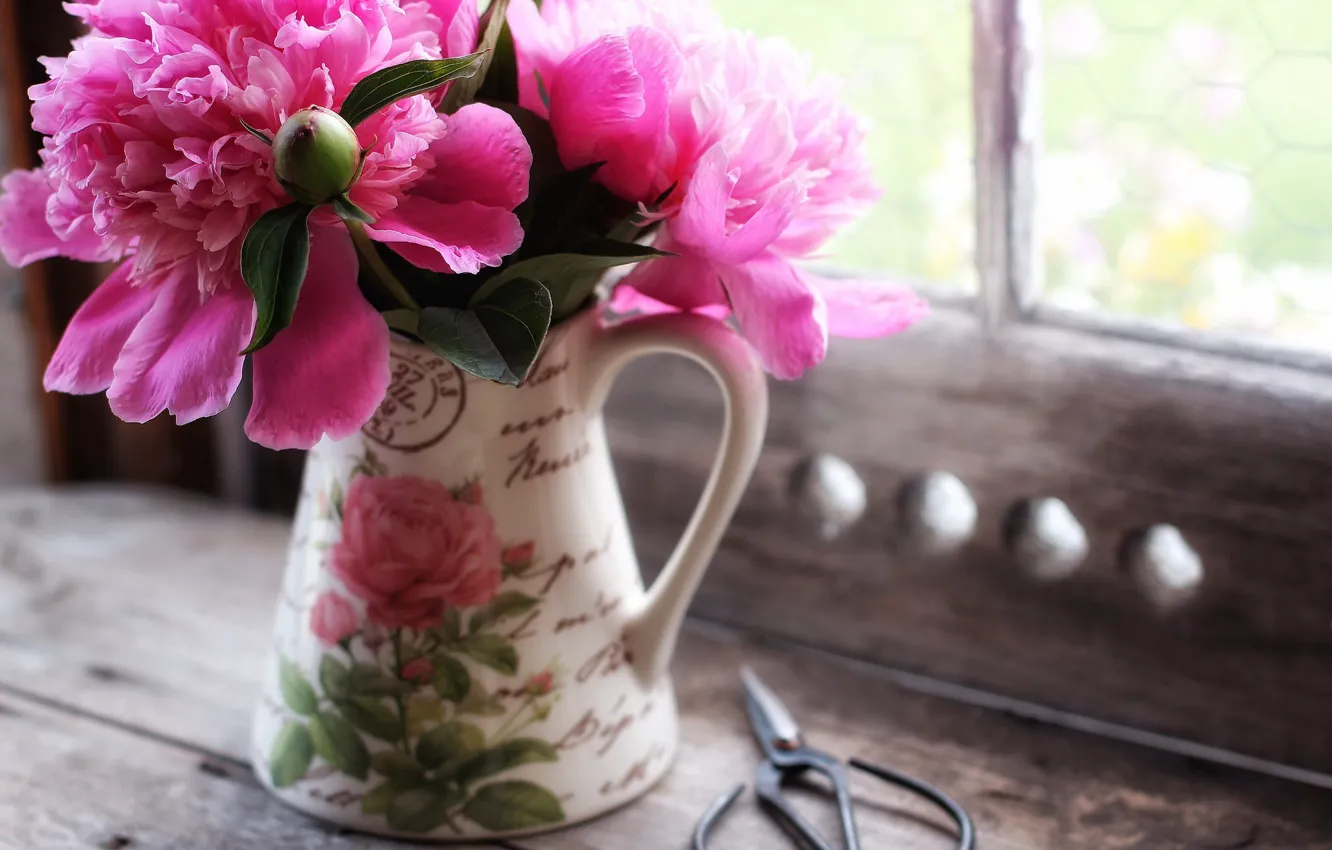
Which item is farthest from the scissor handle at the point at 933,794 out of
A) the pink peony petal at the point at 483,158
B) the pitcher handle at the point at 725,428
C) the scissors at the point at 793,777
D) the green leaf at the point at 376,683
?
the pink peony petal at the point at 483,158

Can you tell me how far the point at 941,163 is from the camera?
0.71m

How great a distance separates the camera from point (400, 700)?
1.73ft

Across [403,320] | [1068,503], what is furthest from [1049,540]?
[403,320]

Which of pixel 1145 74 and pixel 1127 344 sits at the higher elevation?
pixel 1145 74

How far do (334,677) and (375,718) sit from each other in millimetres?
25

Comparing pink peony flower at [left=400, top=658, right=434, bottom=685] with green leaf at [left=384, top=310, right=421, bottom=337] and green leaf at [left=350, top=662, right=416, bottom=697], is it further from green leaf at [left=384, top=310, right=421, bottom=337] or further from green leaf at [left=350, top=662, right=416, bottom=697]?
green leaf at [left=384, top=310, right=421, bottom=337]

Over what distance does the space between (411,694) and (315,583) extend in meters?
0.06

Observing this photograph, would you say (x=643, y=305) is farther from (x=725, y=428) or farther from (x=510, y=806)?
(x=510, y=806)

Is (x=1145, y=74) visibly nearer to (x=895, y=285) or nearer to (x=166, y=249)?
(x=895, y=285)

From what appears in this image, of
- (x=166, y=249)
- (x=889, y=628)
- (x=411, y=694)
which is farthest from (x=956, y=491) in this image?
(x=166, y=249)

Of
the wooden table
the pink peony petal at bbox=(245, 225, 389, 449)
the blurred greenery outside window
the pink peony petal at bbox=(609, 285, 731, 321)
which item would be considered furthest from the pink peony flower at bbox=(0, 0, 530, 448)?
the blurred greenery outside window

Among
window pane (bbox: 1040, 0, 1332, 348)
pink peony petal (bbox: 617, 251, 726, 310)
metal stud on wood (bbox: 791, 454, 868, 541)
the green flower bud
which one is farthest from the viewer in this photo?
metal stud on wood (bbox: 791, 454, 868, 541)

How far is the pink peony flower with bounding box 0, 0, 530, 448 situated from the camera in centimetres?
40

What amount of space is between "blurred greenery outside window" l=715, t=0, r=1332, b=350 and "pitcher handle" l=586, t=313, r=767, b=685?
234 mm
